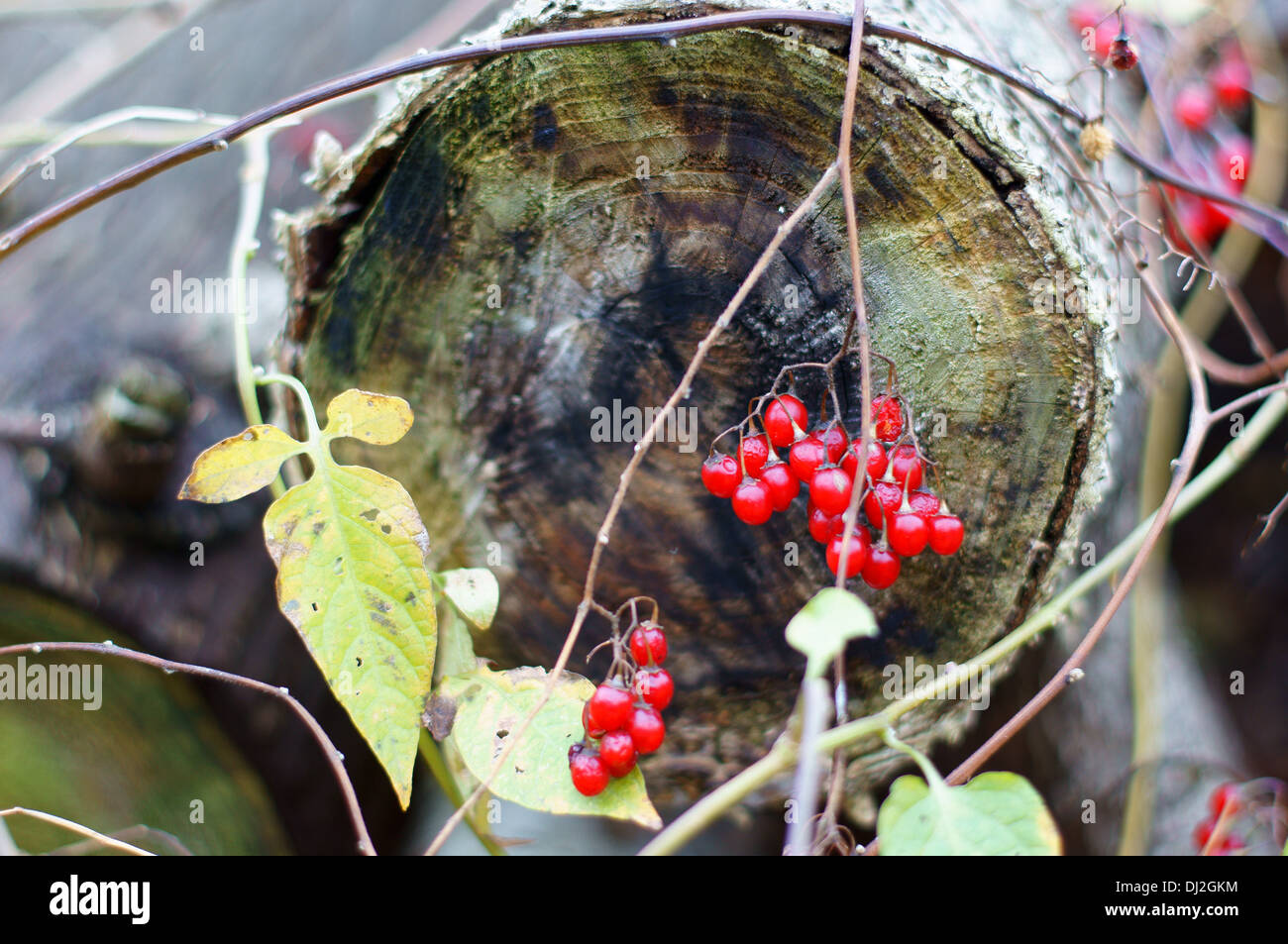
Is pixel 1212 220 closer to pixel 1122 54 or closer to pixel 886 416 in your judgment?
pixel 1122 54

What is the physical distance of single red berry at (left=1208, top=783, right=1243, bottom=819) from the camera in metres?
1.15

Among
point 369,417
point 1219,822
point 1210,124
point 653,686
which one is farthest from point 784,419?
point 1210,124

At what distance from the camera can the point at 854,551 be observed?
0.69m

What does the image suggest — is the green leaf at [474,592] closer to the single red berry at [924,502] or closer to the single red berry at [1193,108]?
the single red berry at [924,502]

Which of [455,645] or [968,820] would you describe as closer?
[968,820]

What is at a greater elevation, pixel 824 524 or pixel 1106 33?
pixel 1106 33

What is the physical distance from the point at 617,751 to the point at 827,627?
0.28 meters

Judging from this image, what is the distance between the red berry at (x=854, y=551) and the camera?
691 millimetres

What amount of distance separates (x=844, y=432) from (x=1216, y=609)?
53.1 inches

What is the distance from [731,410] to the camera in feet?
2.81

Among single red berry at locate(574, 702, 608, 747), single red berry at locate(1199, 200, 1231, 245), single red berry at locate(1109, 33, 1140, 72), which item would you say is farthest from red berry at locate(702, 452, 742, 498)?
single red berry at locate(1199, 200, 1231, 245)

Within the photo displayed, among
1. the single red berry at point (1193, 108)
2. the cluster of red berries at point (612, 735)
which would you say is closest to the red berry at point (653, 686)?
the cluster of red berries at point (612, 735)

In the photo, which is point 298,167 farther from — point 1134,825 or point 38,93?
point 1134,825
